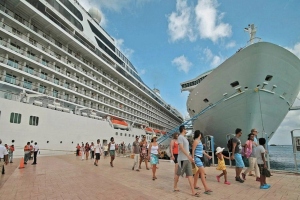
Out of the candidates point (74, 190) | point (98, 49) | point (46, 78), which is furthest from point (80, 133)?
point (74, 190)

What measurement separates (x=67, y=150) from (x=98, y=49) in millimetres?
15728

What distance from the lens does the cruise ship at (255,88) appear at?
1270cm

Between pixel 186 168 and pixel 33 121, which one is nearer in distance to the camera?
pixel 186 168

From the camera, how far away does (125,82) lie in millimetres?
35781

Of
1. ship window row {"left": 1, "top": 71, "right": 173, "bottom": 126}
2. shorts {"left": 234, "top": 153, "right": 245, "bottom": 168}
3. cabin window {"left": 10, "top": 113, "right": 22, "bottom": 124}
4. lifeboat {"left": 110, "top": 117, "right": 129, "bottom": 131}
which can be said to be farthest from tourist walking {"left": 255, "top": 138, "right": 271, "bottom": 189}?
lifeboat {"left": 110, "top": 117, "right": 129, "bottom": 131}

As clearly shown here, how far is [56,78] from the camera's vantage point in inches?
835

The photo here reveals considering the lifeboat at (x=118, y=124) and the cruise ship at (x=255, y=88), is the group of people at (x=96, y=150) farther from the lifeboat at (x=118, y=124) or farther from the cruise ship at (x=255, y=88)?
the lifeboat at (x=118, y=124)

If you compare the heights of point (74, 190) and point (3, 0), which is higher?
point (3, 0)

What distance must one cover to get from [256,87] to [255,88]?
0.47 feet

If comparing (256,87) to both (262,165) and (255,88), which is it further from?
(262,165)

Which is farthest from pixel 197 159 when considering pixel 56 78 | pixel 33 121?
pixel 56 78

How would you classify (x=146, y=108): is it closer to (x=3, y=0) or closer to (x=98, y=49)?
(x=98, y=49)

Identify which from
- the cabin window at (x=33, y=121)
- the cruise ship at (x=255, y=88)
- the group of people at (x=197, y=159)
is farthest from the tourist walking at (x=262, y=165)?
the cabin window at (x=33, y=121)

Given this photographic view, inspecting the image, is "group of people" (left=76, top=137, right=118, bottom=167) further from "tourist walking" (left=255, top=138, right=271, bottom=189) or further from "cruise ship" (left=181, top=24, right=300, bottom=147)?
"cruise ship" (left=181, top=24, right=300, bottom=147)
